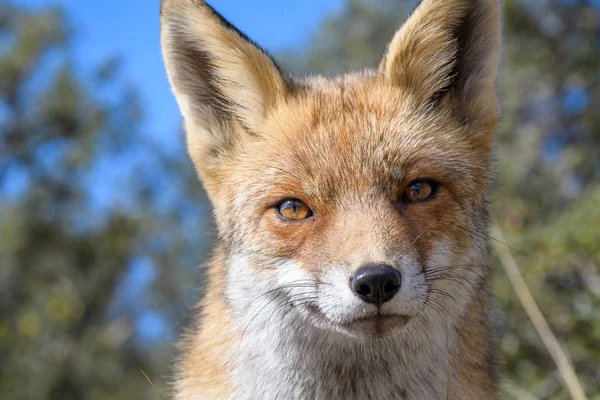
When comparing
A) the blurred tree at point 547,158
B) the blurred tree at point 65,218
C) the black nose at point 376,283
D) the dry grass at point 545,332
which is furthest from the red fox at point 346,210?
the blurred tree at point 65,218

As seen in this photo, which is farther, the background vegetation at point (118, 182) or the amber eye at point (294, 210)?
the background vegetation at point (118, 182)

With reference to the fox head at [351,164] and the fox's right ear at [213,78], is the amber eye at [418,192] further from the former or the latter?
the fox's right ear at [213,78]

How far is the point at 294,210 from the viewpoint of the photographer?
12.8 feet

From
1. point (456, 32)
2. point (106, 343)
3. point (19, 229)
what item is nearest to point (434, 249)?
point (456, 32)

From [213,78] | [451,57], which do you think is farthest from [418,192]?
[213,78]

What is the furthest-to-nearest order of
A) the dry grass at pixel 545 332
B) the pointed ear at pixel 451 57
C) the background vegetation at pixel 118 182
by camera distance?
1. the background vegetation at pixel 118 182
2. the dry grass at pixel 545 332
3. the pointed ear at pixel 451 57

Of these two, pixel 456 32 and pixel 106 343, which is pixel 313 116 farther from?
pixel 106 343

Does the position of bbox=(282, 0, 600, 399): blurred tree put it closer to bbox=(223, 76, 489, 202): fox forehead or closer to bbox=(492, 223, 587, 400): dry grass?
bbox=(492, 223, 587, 400): dry grass

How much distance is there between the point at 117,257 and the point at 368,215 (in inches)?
1149

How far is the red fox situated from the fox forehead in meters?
0.01

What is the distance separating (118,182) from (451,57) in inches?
1207

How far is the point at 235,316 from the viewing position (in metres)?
4.18

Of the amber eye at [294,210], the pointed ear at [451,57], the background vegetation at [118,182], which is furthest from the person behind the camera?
the background vegetation at [118,182]

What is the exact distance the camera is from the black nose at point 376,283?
Answer: 3.28m
